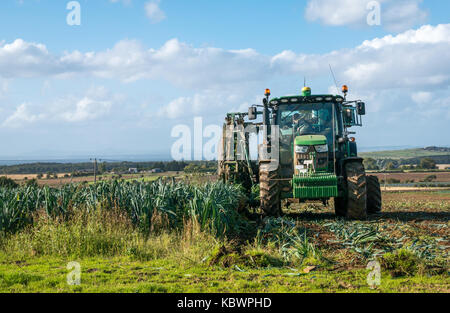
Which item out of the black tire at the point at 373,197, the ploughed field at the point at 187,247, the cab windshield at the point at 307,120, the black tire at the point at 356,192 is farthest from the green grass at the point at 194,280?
the black tire at the point at 373,197

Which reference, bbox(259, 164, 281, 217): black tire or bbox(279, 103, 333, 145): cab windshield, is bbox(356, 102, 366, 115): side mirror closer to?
bbox(279, 103, 333, 145): cab windshield

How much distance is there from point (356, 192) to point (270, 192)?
2.23 m

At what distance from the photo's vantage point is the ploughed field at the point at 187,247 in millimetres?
6207

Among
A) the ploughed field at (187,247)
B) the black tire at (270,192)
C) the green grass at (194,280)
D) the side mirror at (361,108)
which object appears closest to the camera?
the green grass at (194,280)

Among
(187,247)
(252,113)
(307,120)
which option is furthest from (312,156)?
(187,247)

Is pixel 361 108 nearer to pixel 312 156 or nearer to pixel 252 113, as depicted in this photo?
pixel 312 156

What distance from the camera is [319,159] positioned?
40.9ft

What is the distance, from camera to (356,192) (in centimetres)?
1186

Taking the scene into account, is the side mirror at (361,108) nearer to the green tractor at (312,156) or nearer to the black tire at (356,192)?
the green tractor at (312,156)

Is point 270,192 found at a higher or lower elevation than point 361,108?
lower

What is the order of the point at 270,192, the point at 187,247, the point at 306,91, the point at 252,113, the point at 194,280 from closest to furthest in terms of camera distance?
1. the point at 194,280
2. the point at 187,247
3. the point at 270,192
4. the point at 252,113
5. the point at 306,91

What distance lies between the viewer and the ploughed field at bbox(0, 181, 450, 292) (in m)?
6.21
